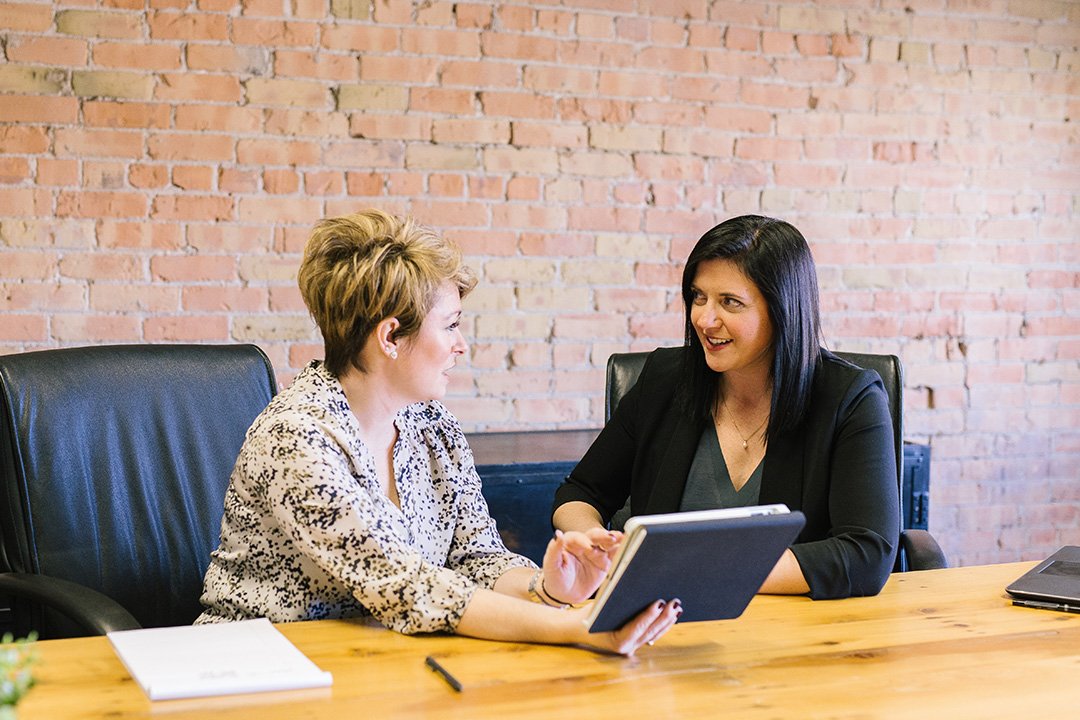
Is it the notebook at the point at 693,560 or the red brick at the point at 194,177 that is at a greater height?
the red brick at the point at 194,177

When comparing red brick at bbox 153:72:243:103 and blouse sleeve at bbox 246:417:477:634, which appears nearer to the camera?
blouse sleeve at bbox 246:417:477:634

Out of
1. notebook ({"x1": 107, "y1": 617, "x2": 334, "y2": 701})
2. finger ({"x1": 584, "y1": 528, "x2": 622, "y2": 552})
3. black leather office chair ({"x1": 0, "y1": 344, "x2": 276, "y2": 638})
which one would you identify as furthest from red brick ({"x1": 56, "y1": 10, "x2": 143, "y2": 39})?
finger ({"x1": 584, "y1": 528, "x2": 622, "y2": 552})

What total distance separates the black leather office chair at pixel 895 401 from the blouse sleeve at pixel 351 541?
0.86 metres

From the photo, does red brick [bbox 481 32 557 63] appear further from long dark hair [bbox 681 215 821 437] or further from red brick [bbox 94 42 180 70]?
long dark hair [bbox 681 215 821 437]

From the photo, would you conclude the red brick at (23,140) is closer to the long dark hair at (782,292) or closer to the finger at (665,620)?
the long dark hair at (782,292)

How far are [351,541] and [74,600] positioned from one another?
1.65 feet

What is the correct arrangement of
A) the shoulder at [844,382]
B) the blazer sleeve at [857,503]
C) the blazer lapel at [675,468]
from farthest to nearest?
the blazer lapel at [675,468], the shoulder at [844,382], the blazer sleeve at [857,503]

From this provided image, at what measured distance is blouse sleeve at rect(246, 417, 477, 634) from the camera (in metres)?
1.55

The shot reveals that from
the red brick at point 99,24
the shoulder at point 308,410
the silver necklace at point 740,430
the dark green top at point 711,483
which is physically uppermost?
the red brick at point 99,24

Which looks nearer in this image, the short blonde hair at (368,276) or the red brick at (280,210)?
the short blonde hair at (368,276)

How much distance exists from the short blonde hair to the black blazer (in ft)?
2.11

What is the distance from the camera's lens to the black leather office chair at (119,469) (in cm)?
196

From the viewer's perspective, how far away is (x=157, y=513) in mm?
2074

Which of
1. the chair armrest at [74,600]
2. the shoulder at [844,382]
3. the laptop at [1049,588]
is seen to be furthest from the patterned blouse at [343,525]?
the laptop at [1049,588]
